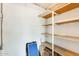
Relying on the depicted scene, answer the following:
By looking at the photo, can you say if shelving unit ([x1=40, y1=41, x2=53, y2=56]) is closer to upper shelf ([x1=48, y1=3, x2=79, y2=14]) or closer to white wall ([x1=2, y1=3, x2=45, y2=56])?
white wall ([x1=2, y1=3, x2=45, y2=56])

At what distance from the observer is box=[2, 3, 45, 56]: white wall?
514 centimetres

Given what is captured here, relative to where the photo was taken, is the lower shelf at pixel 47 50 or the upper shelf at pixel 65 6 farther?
the lower shelf at pixel 47 50

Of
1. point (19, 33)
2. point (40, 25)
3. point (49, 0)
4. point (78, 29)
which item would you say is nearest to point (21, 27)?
point (19, 33)

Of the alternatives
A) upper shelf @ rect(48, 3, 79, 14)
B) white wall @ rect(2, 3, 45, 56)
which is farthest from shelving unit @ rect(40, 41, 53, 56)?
upper shelf @ rect(48, 3, 79, 14)

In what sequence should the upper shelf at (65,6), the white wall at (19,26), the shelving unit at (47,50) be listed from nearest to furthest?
the upper shelf at (65,6) < the shelving unit at (47,50) < the white wall at (19,26)

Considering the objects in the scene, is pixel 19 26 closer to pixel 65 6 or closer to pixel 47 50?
pixel 47 50

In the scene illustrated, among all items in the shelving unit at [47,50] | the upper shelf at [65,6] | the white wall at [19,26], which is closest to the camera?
the upper shelf at [65,6]

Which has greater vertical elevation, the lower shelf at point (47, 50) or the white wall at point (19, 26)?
the white wall at point (19, 26)

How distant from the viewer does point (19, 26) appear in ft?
17.0

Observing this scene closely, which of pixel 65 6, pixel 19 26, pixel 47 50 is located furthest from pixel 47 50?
pixel 65 6

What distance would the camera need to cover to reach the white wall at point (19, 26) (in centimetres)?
514

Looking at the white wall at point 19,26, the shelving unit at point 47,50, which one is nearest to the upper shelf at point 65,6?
the shelving unit at point 47,50

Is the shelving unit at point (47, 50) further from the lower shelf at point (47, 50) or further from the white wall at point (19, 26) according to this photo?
the white wall at point (19, 26)

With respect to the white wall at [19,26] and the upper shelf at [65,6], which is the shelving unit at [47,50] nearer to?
the white wall at [19,26]
